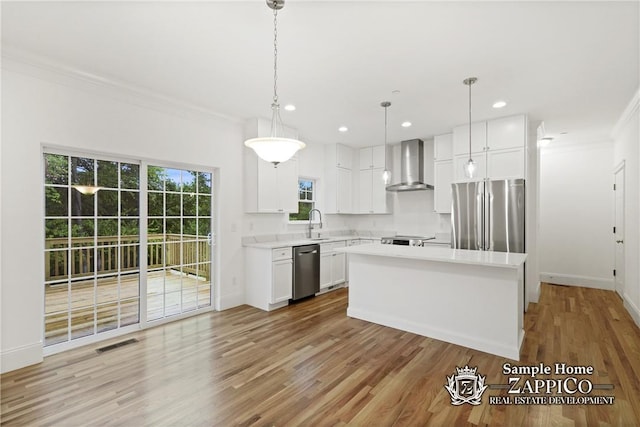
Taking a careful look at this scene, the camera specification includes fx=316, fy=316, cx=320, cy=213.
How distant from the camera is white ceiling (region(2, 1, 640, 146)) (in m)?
2.18

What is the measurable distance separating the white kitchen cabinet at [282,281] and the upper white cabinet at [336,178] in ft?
6.44

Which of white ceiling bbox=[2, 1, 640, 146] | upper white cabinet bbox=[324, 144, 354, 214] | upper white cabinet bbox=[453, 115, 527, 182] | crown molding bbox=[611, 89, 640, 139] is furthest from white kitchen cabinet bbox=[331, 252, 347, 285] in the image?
crown molding bbox=[611, 89, 640, 139]

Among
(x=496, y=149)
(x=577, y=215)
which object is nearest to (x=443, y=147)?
(x=496, y=149)

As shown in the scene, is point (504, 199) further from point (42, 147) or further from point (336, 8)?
point (42, 147)

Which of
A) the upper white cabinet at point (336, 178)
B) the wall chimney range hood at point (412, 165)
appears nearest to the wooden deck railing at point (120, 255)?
the upper white cabinet at point (336, 178)

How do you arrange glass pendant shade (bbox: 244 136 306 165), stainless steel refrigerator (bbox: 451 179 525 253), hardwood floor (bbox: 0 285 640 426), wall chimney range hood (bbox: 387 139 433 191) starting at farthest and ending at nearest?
wall chimney range hood (bbox: 387 139 433 191) → stainless steel refrigerator (bbox: 451 179 525 253) → glass pendant shade (bbox: 244 136 306 165) → hardwood floor (bbox: 0 285 640 426)

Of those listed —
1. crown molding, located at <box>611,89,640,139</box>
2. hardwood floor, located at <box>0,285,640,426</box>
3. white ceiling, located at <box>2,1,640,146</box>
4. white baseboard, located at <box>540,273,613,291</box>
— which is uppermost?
white ceiling, located at <box>2,1,640,146</box>

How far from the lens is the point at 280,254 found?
458 cm

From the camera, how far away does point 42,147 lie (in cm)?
299

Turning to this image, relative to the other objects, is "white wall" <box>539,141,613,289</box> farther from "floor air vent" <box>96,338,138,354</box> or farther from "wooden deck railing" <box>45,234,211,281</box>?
"floor air vent" <box>96,338,138,354</box>

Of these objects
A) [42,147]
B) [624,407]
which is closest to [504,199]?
[624,407]

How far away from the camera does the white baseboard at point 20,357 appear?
2717 millimetres

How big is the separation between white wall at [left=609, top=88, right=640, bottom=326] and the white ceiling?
0.89 ft

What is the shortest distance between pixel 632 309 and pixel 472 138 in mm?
3036
